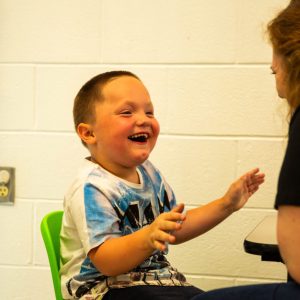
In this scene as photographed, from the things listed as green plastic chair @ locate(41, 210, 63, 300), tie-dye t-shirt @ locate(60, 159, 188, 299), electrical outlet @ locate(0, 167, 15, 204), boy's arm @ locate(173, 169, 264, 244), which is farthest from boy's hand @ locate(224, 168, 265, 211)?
electrical outlet @ locate(0, 167, 15, 204)

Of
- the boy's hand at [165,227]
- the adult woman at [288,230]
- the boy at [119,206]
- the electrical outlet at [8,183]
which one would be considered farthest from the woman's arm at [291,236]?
the electrical outlet at [8,183]

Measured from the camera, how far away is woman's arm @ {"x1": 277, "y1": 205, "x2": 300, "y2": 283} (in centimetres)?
76

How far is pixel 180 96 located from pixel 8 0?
77 cm

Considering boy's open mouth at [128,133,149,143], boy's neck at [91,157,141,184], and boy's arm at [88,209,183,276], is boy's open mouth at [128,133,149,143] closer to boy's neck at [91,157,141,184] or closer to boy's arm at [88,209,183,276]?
boy's neck at [91,157,141,184]

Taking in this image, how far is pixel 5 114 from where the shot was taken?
1992 mm

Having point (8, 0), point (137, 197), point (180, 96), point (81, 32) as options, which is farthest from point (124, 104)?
point (8, 0)

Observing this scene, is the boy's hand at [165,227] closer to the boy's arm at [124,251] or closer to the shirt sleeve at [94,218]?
the boy's arm at [124,251]

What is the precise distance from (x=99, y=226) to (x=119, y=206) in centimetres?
9

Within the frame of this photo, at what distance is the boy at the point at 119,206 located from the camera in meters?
1.13

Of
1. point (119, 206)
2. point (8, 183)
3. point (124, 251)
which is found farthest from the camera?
point (8, 183)

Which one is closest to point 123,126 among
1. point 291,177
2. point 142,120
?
point 142,120

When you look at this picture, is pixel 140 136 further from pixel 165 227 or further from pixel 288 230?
pixel 288 230

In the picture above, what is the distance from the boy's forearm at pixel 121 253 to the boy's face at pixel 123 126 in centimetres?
24

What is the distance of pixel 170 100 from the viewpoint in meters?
1.89
